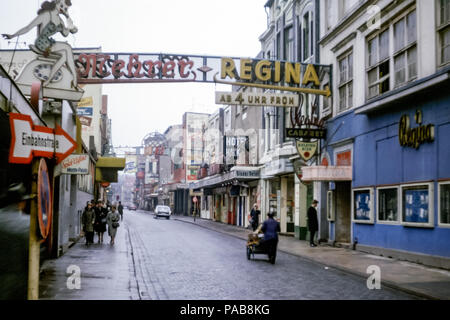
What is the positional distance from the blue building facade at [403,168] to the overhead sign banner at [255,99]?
8.10 feet

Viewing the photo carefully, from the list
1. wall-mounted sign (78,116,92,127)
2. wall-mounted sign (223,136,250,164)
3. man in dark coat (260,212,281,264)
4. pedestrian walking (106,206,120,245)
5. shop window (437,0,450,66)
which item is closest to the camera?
shop window (437,0,450,66)

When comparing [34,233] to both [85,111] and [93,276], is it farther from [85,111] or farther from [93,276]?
[85,111]

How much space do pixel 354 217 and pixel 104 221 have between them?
35.1 feet

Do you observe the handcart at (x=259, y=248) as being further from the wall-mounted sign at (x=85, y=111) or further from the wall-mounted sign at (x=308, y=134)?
the wall-mounted sign at (x=85, y=111)

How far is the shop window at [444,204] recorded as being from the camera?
46.0 feet

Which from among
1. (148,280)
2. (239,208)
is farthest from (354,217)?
(239,208)

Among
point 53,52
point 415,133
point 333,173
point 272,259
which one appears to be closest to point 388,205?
point 415,133

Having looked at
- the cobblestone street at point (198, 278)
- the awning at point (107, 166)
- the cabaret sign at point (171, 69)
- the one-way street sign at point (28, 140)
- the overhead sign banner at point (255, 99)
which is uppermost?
the cabaret sign at point (171, 69)

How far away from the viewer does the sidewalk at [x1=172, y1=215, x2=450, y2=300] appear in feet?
35.0

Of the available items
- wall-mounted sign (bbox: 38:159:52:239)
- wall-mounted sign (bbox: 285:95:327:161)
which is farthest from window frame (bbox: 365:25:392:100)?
wall-mounted sign (bbox: 38:159:52:239)

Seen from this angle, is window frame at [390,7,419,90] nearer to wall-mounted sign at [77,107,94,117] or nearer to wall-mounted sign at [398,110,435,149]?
wall-mounted sign at [398,110,435,149]

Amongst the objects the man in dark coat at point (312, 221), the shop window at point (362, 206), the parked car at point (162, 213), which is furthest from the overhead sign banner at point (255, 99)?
the parked car at point (162, 213)
